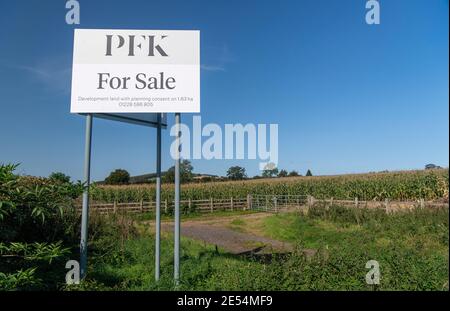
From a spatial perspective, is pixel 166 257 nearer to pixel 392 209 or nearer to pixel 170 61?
pixel 170 61

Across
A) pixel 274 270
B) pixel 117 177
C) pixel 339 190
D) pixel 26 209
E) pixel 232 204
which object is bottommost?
pixel 274 270

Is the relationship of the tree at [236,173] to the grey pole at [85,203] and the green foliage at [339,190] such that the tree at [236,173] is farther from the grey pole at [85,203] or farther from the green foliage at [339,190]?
the grey pole at [85,203]

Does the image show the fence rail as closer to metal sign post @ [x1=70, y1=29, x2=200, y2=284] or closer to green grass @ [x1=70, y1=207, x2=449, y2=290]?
green grass @ [x1=70, y1=207, x2=449, y2=290]

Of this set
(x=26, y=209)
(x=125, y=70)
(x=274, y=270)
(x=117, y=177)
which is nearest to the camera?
(x=26, y=209)

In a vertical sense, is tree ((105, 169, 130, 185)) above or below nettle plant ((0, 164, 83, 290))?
above

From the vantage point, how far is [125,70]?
6.47m

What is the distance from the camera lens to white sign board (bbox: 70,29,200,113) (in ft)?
21.2

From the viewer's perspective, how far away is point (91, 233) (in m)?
10.4

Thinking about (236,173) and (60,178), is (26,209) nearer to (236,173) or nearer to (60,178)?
(60,178)

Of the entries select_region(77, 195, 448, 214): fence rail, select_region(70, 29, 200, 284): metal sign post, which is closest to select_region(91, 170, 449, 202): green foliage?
select_region(77, 195, 448, 214): fence rail

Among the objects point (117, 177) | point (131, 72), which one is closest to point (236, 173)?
point (117, 177)
